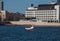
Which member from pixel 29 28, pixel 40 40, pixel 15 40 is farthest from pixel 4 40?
pixel 29 28

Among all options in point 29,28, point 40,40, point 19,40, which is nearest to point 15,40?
point 19,40

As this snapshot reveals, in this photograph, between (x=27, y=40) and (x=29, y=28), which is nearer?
(x=27, y=40)

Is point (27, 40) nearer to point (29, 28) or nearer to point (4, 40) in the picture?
point (4, 40)

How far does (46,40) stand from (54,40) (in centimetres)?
133

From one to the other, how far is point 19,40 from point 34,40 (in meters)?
2.55

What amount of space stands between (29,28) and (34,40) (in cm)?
3737

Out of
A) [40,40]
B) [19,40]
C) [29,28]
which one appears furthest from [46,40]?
[29,28]

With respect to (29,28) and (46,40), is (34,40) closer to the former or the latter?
(46,40)

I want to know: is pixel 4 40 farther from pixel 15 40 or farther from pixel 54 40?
pixel 54 40

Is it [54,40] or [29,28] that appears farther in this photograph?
[29,28]

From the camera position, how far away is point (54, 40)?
54.4 metres

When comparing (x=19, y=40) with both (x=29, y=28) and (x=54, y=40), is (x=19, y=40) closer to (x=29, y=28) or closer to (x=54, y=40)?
(x=54, y=40)

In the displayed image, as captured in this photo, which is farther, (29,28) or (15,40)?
(29,28)

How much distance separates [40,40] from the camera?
179 ft
